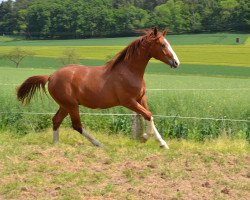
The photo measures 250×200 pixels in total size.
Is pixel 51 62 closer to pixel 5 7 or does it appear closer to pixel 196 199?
pixel 5 7

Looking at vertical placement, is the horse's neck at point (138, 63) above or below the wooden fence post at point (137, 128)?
above

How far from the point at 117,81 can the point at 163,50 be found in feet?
2.85

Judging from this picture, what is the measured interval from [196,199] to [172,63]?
2814 mm

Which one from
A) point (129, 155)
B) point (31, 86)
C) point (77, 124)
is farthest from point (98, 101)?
point (31, 86)

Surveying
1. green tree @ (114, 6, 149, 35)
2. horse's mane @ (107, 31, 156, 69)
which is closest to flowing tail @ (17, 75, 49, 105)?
horse's mane @ (107, 31, 156, 69)

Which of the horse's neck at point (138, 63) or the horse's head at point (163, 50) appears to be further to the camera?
the horse's neck at point (138, 63)

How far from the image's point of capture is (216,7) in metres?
59.0

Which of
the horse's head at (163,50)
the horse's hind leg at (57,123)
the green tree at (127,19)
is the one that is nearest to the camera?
the horse's head at (163,50)

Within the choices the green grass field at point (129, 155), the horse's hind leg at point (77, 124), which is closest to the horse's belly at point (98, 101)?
the horse's hind leg at point (77, 124)

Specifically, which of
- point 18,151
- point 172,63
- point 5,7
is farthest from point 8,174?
point 5,7

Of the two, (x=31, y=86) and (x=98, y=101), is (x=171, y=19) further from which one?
(x=98, y=101)

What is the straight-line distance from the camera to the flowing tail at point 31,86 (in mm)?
8297

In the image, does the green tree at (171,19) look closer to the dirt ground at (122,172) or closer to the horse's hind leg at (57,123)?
the horse's hind leg at (57,123)

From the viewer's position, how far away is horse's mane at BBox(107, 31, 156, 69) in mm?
7512
